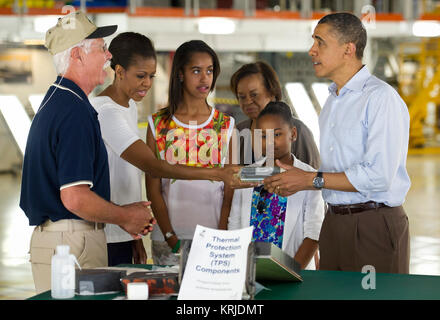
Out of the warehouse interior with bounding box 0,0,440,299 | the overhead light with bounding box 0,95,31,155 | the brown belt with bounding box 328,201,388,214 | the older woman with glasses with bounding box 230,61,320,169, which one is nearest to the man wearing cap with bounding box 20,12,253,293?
the brown belt with bounding box 328,201,388,214

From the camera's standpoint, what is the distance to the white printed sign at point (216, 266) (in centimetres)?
197

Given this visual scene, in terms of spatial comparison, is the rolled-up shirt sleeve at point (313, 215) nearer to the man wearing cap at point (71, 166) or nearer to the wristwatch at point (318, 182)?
the wristwatch at point (318, 182)

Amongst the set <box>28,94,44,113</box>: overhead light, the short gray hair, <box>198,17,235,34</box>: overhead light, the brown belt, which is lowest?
<box>28,94,44,113</box>: overhead light

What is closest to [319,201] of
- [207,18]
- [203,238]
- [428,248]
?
[203,238]

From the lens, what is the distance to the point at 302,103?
13914 millimetres

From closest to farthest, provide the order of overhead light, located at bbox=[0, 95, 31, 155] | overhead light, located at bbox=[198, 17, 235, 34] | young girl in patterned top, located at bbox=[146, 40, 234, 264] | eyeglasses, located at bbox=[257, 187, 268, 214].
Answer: eyeglasses, located at bbox=[257, 187, 268, 214] < young girl in patterned top, located at bbox=[146, 40, 234, 264] < overhead light, located at bbox=[198, 17, 235, 34] < overhead light, located at bbox=[0, 95, 31, 155]

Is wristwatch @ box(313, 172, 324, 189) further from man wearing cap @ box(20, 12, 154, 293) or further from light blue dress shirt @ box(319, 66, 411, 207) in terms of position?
man wearing cap @ box(20, 12, 154, 293)

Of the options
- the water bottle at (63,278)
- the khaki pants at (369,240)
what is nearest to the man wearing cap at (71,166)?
the water bottle at (63,278)

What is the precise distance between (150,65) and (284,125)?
0.72 metres

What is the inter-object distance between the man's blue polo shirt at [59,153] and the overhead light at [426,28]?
39.3ft

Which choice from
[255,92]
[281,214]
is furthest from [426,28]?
[281,214]

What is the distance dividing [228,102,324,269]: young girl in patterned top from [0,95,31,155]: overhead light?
426 inches

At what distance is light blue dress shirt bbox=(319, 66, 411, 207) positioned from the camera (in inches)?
107

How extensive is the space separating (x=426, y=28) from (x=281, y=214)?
11.3 meters
